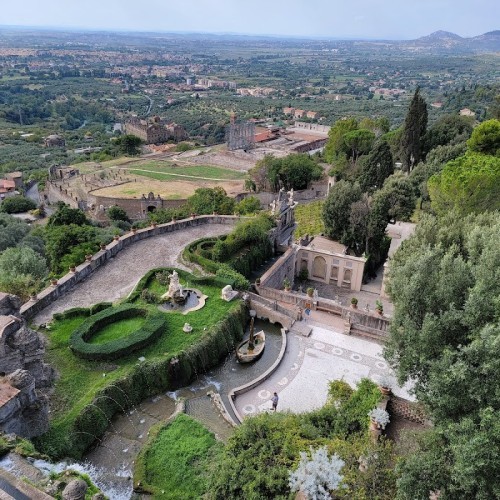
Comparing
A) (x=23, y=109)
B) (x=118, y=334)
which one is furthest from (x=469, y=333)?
(x=23, y=109)

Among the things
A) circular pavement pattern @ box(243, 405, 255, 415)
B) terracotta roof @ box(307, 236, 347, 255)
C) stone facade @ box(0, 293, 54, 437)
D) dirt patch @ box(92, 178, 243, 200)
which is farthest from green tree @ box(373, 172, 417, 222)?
stone facade @ box(0, 293, 54, 437)

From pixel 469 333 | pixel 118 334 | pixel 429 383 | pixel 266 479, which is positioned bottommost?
pixel 118 334

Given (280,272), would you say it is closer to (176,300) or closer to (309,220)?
(176,300)

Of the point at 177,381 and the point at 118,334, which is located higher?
the point at 118,334

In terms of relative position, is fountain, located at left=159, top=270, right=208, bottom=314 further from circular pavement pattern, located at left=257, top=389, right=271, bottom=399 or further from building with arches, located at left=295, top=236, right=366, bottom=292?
building with arches, located at left=295, top=236, right=366, bottom=292

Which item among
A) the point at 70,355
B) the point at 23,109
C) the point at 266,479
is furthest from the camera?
the point at 23,109

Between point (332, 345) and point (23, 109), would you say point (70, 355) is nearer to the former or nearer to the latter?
point (332, 345)

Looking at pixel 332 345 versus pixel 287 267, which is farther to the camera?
pixel 287 267

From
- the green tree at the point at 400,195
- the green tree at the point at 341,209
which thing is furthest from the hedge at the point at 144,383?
the green tree at the point at 400,195
